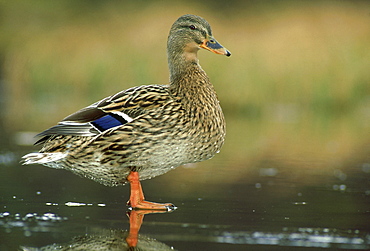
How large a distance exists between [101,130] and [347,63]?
10.9 m

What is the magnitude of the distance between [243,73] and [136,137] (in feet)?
31.6

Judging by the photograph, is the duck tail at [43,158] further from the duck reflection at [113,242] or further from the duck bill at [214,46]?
the duck bill at [214,46]

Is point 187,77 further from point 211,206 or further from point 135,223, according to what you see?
point 135,223

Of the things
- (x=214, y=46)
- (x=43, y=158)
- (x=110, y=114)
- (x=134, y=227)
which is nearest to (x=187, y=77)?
(x=214, y=46)

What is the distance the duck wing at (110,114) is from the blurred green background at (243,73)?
4.00 metres

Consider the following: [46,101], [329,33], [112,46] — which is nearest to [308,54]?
[329,33]

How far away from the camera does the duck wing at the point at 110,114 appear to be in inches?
207

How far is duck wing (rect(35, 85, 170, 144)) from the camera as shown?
5246 mm

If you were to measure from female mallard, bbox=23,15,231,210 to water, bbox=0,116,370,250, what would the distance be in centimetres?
26

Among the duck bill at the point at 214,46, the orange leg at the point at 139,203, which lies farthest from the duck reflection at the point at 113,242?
the duck bill at the point at 214,46

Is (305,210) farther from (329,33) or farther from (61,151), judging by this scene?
(329,33)

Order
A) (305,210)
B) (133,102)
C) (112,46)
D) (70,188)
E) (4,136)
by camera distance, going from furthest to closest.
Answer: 1. (112,46)
2. (4,136)
3. (70,188)
4. (133,102)
5. (305,210)

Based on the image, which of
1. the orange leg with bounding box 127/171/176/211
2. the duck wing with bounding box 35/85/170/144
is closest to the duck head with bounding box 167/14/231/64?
the duck wing with bounding box 35/85/170/144

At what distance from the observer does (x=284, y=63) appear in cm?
1487
